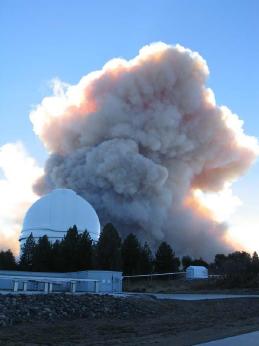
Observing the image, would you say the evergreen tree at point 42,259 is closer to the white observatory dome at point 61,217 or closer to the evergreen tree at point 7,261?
the evergreen tree at point 7,261

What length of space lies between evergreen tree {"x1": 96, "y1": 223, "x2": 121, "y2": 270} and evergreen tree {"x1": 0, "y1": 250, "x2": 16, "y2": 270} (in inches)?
344

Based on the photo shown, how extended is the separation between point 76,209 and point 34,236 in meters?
5.82

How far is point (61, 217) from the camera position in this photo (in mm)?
59438

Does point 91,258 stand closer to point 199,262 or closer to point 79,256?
point 79,256

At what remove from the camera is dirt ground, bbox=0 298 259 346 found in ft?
37.0

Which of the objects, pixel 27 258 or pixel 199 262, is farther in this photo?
pixel 199 262

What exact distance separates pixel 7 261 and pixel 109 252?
10.9 metres

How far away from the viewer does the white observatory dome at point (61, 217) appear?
5862 cm

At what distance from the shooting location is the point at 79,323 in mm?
14906

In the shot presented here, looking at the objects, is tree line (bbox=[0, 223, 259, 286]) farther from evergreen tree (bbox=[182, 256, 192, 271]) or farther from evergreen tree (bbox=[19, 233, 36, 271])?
evergreen tree (bbox=[182, 256, 192, 271])

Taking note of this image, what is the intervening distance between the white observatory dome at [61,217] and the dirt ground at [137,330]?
4020cm

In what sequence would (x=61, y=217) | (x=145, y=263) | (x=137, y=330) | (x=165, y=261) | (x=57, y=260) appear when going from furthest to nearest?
(x=61, y=217)
(x=165, y=261)
(x=145, y=263)
(x=57, y=260)
(x=137, y=330)

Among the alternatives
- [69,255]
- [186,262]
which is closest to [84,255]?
[69,255]

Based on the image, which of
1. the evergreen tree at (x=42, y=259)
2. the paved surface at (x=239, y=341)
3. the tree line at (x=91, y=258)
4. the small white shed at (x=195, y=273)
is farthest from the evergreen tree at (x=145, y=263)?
the paved surface at (x=239, y=341)
